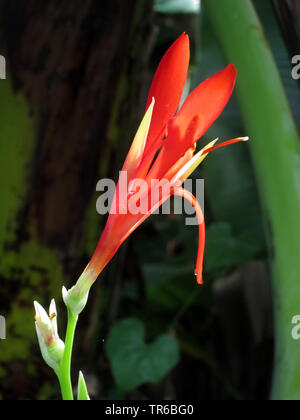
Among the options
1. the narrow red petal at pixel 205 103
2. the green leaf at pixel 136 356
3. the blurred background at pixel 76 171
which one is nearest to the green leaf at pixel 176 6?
the blurred background at pixel 76 171

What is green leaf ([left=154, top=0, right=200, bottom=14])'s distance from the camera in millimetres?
901

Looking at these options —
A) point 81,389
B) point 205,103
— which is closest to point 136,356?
point 81,389

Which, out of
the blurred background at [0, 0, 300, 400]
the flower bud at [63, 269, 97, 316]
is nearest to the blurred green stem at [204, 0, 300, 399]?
the blurred background at [0, 0, 300, 400]

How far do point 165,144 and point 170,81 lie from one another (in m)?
0.06

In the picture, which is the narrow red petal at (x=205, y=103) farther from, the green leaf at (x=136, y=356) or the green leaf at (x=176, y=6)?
the green leaf at (x=176, y=6)

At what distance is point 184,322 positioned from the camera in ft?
3.66

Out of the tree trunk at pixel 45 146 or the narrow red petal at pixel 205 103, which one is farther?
the tree trunk at pixel 45 146

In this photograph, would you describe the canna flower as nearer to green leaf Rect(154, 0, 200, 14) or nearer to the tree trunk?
the tree trunk

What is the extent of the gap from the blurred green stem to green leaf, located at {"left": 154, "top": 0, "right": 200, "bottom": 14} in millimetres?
280

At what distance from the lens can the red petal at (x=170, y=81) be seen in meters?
0.37

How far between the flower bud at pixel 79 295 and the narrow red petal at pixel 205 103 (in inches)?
4.7

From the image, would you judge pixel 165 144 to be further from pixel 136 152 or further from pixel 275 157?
pixel 275 157
